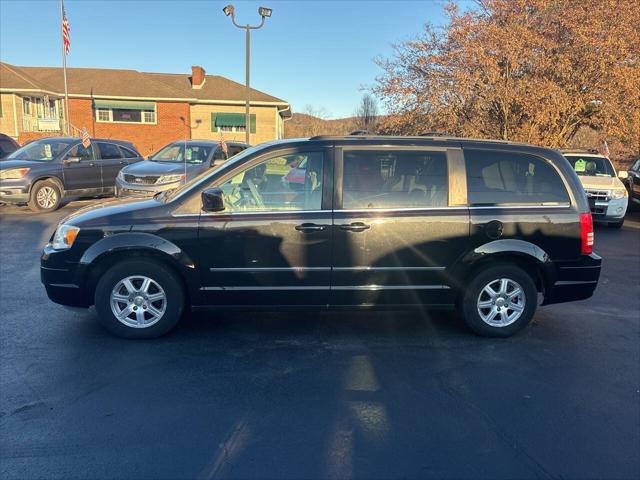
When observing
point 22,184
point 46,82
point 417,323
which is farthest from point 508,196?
point 46,82

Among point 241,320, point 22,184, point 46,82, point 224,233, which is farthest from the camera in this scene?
point 46,82

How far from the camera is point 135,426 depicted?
127 inches

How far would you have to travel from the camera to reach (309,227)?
4578 millimetres

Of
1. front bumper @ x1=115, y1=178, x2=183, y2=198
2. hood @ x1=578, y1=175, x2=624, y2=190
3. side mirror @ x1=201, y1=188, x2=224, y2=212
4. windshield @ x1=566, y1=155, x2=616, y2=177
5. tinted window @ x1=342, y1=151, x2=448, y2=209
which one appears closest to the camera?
side mirror @ x1=201, y1=188, x2=224, y2=212

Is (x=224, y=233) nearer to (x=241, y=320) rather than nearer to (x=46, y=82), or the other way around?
(x=241, y=320)

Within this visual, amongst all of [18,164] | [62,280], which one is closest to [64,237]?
[62,280]

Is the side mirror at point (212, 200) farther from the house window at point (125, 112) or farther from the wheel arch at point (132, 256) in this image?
the house window at point (125, 112)

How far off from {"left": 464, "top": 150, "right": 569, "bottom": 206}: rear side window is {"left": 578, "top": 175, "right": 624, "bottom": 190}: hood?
26.7ft

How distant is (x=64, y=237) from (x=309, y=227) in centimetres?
224

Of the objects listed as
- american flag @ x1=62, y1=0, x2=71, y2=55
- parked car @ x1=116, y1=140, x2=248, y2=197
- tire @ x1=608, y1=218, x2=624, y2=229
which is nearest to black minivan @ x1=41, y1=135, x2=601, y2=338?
parked car @ x1=116, y1=140, x2=248, y2=197

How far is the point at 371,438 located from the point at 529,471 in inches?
36.2

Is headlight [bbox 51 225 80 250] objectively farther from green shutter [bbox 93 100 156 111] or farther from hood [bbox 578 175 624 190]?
green shutter [bbox 93 100 156 111]

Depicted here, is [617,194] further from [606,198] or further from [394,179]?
[394,179]

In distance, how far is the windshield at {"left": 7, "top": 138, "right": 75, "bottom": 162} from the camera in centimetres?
1239
